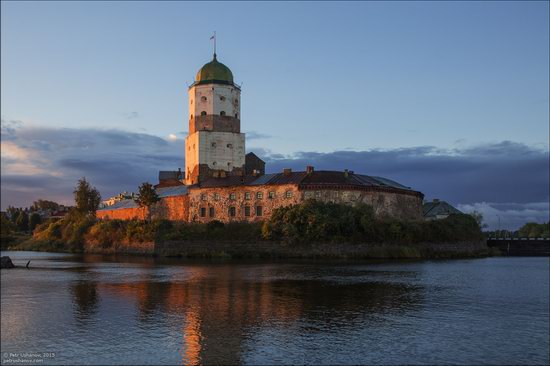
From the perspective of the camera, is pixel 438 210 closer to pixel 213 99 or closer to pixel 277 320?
pixel 213 99

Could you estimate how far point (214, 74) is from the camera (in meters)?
84.2

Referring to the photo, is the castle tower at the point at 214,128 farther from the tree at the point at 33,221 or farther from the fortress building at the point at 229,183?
the tree at the point at 33,221

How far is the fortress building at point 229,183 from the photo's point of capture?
65438 millimetres

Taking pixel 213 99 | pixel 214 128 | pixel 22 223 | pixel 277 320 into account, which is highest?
pixel 213 99

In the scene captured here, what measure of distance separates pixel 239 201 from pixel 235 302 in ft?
143

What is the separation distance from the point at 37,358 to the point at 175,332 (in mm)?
4592

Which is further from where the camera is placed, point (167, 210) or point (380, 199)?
point (167, 210)

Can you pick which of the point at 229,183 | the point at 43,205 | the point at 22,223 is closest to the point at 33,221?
the point at 22,223

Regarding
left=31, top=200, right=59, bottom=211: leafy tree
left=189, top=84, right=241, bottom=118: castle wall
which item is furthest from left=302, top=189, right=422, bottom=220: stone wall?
left=31, top=200, right=59, bottom=211: leafy tree

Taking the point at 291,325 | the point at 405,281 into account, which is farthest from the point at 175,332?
the point at 405,281

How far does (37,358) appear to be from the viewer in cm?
1531

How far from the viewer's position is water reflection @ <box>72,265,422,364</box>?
59.8 feet

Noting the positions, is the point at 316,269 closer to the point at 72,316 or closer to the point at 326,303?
the point at 326,303

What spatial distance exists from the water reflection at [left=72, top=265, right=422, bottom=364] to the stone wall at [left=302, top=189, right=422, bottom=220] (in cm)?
2663
